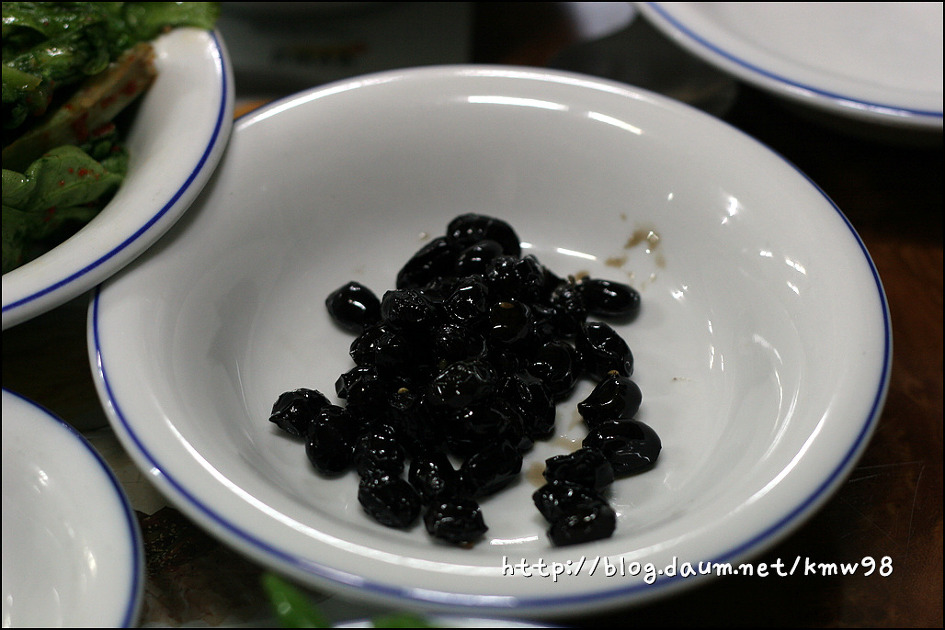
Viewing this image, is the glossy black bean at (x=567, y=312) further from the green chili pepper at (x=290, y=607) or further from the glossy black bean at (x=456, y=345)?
the green chili pepper at (x=290, y=607)

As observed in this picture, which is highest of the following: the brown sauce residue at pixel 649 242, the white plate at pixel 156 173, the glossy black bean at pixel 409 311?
the white plate at pixel 156 173

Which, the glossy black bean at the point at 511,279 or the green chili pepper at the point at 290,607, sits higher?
the green chili pepper at the point at 290,607

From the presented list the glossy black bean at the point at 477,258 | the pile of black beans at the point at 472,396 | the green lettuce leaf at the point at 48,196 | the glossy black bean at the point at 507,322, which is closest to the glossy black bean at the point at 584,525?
the pile of black beans at the point at 472,396

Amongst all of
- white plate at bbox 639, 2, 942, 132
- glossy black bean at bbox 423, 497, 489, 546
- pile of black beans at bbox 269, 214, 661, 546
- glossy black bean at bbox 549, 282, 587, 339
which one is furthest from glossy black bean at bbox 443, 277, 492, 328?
white plate at bbox 639, 2, 942, 132

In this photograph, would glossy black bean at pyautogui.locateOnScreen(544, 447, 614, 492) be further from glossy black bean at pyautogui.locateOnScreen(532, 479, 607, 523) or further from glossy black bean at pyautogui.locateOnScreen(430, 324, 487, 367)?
glossy black bean at pyautogui.locateOnScreen(430, 324, 487, 367)

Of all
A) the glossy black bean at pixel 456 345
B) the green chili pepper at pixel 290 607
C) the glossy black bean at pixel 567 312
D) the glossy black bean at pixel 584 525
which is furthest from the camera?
the glossy black bean at pixel 567 312

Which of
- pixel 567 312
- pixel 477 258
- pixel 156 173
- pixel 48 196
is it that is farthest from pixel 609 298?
pixel 48 196

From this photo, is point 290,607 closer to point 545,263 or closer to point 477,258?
point 477,258
